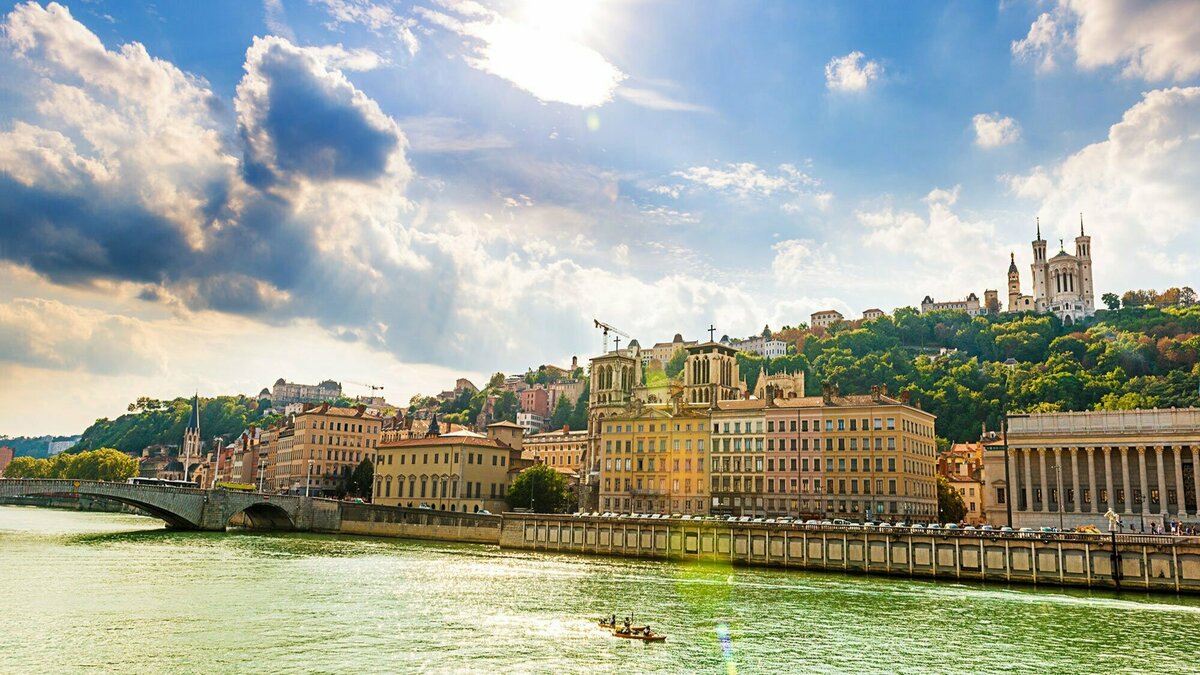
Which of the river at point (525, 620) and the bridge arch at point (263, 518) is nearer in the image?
the river at point (525, 620)

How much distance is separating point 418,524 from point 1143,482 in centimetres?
7969

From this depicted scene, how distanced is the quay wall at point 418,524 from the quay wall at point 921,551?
16.8 meters

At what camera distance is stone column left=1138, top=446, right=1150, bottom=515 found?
9088cm

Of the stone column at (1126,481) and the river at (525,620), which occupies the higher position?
the stone column at (1126,481)

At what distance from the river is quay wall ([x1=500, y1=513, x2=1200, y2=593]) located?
3.87 metres

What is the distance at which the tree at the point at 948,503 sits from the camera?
391 ft

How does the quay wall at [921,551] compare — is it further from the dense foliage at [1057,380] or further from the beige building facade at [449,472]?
the dense foliage at [1057,380]

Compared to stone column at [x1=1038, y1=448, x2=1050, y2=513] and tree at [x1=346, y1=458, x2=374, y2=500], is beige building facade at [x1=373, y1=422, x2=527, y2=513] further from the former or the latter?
stone column at [x1=1038, y1=448, x2=1050, y2=513]

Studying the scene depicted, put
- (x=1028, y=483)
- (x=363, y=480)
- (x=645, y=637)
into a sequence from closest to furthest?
(x=645, y=637) < (x=1028, y=483) < (x=363, y=480)

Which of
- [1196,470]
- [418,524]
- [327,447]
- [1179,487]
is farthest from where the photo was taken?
[327,447]

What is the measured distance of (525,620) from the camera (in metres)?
46.8

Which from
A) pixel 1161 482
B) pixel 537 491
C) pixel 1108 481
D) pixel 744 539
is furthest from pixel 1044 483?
pixel 537 491

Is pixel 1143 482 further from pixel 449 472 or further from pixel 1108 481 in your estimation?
pixel 449 472

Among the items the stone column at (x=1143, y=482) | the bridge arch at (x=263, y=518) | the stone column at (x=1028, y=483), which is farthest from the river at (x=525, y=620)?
the bridge arch at (x=263, y=518)
